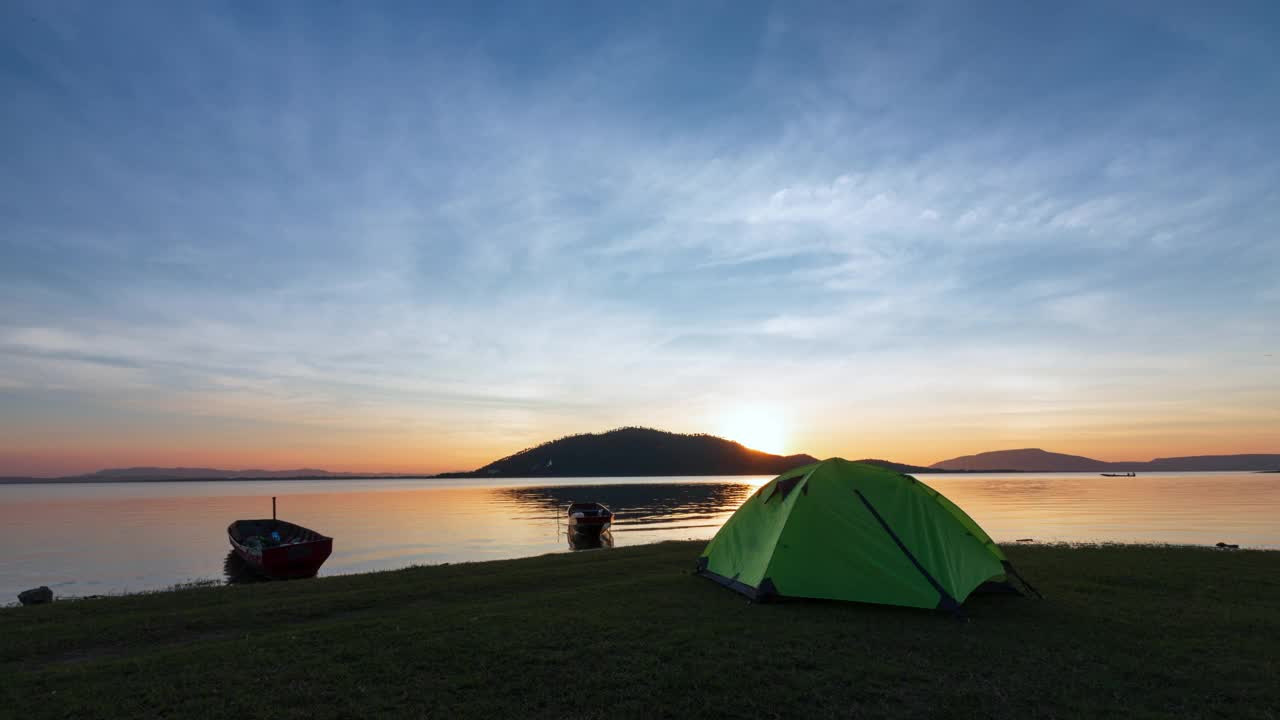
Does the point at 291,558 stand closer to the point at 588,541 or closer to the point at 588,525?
the point at 588,541

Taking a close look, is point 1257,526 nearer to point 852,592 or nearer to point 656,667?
point 852,592

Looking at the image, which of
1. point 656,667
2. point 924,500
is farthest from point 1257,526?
point 656,667

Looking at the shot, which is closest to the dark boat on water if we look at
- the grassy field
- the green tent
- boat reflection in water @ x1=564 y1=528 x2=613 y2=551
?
boat reflection in water @ x1=564 y1=528 x2=613 y2=551

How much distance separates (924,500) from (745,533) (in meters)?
4.17

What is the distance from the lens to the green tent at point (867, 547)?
12.8 metres

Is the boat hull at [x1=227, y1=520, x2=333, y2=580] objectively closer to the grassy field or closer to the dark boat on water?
the grassy field

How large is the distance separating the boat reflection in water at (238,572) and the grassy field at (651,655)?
17.0 metres

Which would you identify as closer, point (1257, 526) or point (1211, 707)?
point (1211, 707)

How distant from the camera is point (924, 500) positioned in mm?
13836

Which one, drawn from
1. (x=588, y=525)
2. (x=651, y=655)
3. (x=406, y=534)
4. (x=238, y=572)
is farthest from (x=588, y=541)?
(x=651, y=655)

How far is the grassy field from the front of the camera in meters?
8.14

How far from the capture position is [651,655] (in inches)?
392

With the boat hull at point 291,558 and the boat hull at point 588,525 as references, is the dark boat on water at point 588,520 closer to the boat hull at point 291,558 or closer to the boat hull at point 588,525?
the boat hull at point 588,525

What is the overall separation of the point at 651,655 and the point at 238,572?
3395 cm
